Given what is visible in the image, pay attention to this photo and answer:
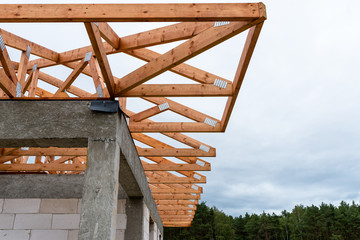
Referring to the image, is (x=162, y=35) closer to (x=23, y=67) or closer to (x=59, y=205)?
(x=23, y=67)

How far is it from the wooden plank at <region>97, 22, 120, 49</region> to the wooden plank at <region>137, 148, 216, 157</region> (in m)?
3.17

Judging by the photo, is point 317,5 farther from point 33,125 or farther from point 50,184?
point 50,184

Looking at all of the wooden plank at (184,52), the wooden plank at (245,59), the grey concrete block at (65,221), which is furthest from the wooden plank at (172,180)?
the wooden plank at (184,52)

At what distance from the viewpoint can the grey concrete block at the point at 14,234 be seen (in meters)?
5.56

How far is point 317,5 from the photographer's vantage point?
5.16 metres

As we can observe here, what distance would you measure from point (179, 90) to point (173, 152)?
104 inches

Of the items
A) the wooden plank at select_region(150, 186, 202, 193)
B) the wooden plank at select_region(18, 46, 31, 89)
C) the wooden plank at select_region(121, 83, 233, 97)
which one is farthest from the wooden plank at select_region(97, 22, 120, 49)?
the wooden plank at select_region(150, 186, 202, 193)

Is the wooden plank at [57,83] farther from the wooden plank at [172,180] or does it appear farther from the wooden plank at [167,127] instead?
the wooden plank at [172,180]

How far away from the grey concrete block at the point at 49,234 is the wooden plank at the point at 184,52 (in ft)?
9.96

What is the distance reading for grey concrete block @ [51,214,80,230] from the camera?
5691 mm

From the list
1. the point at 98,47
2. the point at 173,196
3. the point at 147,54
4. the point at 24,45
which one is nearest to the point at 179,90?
the point at 147,54

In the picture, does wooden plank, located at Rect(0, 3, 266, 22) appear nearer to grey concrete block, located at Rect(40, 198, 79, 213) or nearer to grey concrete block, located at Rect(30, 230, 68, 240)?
grey concrete block, located at Rect(40, 198, 79, 213)

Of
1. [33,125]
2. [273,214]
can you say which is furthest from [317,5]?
[273,214]

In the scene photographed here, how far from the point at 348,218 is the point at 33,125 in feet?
140
